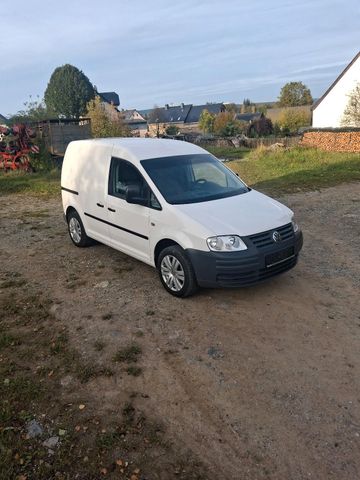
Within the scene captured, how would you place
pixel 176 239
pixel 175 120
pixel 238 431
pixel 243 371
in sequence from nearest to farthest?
pixel 238 431 → pixel 243 371 → pixel 176 239 → pixel 175 120

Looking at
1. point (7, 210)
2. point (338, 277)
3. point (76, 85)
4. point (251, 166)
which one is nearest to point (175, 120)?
point (76, 85)

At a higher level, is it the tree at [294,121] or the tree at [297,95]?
the tree at [297,95]

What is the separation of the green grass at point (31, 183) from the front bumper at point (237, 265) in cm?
1044

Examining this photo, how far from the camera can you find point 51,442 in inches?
117

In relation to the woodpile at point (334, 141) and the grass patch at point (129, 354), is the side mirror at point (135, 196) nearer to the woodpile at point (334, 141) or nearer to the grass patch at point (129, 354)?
the grass patch at point (129, 354)

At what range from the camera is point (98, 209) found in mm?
6383

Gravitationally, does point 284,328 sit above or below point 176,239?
below

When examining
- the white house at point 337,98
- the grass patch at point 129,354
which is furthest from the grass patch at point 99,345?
the white house at point 337,98

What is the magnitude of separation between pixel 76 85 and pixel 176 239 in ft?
247

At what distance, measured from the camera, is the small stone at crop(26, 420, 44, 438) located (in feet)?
10.1

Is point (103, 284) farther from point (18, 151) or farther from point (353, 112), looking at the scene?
point (353, 112)

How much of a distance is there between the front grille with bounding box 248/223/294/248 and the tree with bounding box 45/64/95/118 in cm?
7266

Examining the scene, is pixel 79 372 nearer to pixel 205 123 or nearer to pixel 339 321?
pixel 339 321

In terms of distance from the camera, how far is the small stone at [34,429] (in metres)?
3.06
